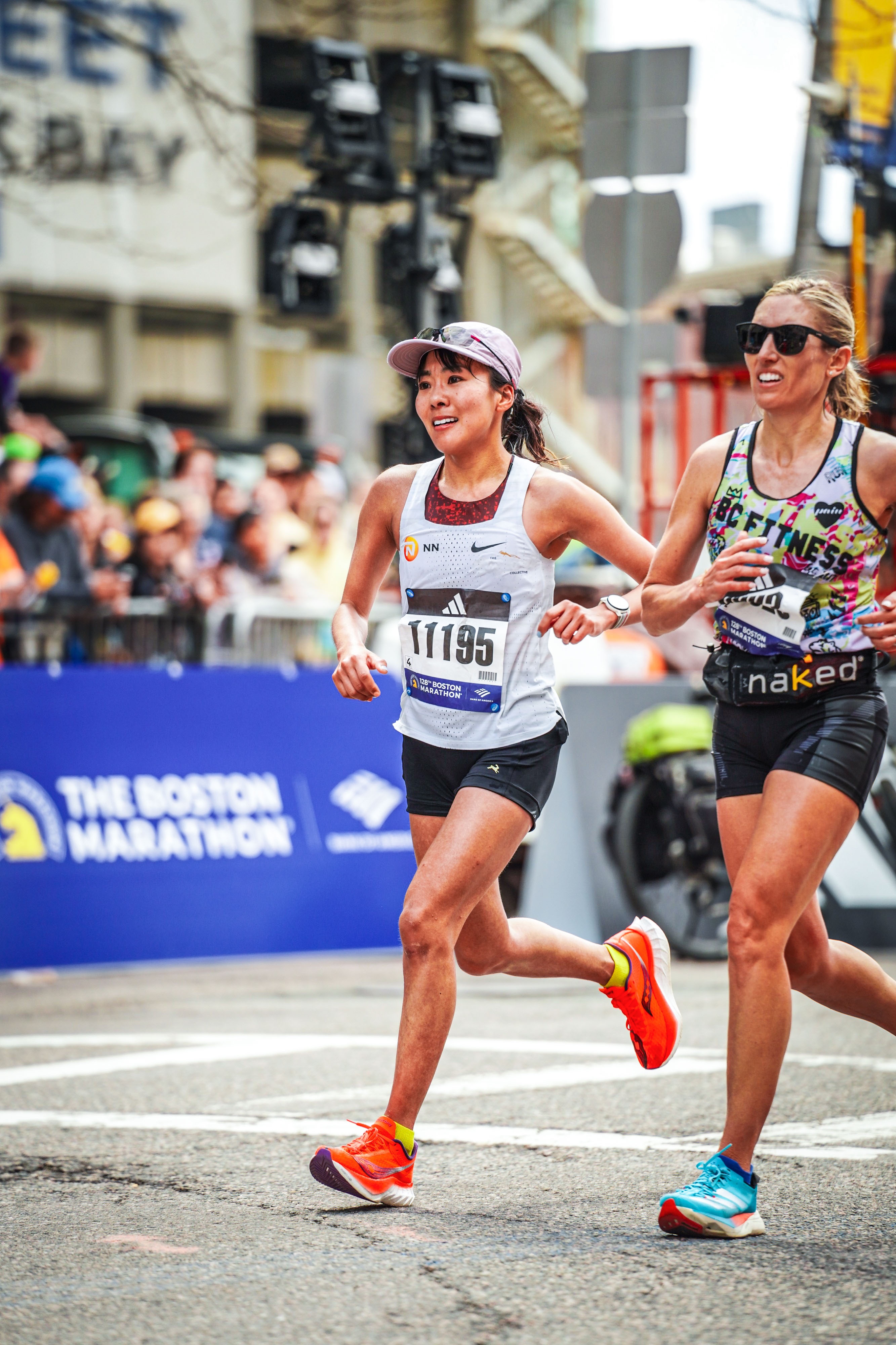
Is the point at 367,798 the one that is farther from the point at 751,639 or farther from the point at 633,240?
the point at 751,639

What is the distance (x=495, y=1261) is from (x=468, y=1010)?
4405 millimetres

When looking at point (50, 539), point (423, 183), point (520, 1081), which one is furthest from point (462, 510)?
point (50, 539)

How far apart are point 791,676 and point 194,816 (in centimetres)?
595

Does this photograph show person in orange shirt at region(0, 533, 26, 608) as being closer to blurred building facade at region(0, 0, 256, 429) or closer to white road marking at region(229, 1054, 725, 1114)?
white road marking at region(229, 1054, 725, 1114)

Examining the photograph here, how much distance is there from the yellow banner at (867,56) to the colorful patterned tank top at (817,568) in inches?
295

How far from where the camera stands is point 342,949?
1027 cm

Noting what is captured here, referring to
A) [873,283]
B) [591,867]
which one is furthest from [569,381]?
[591,867]

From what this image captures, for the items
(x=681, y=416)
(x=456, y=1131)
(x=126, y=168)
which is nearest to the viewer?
(x=456, y=1131)

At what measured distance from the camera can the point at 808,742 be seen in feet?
14.1

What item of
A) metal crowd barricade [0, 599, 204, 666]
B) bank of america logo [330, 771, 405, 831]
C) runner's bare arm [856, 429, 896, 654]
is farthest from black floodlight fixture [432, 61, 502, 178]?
runner's bare arm [856, 429, 896, 654]

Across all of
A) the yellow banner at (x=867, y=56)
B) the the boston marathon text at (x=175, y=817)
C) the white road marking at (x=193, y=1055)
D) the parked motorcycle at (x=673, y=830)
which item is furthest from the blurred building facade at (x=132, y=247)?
the white road marking at (x=193, y=1055)

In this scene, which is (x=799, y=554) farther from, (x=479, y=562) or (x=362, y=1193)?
(x=362, y=1193)

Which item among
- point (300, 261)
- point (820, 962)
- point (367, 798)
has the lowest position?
point (367, 798)

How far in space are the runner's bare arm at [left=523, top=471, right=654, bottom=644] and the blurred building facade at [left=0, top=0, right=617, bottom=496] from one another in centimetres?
1073
